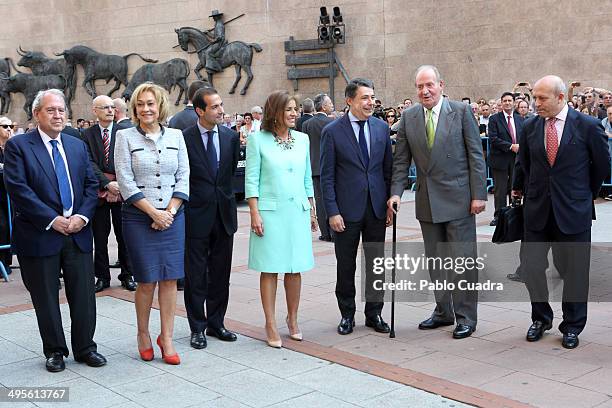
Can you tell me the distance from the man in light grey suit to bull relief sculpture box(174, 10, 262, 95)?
17.2 m

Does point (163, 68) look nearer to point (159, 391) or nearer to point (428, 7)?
point (428, 7)

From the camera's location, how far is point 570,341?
525cm

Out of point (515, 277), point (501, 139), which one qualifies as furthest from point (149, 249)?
point (501, 139)

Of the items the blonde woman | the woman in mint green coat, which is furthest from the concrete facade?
the blonde woman

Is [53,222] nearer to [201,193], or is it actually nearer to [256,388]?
[201,193]

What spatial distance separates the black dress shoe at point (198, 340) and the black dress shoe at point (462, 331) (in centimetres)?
179

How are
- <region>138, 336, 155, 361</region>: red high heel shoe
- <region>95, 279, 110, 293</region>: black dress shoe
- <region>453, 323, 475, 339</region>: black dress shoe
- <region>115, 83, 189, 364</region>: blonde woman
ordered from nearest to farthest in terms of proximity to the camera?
<region>115, 83, 189, 364</region>: blonde woman
<region>138, 336, 155, 361</region>: red high heel shoe
<region>453, 323, 475, 339</region>: black dress shoe
<region>95, 279, 110, 293</region>: black dress shoe

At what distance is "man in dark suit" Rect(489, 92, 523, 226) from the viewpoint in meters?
10.4

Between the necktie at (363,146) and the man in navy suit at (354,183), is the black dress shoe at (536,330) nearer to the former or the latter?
the man in navy suit at (354,183)

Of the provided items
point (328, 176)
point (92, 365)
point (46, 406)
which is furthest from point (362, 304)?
point (46, 406)

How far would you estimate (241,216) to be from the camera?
44.0 feet

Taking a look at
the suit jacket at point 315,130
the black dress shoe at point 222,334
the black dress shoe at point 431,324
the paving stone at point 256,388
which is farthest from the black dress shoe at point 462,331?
the suit jacket at point 315,130

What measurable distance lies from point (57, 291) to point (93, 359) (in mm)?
507

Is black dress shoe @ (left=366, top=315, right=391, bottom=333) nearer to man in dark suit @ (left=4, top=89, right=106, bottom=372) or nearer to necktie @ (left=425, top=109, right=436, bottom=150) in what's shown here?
→ necktie @ (left=425, top=109, right=436, bottom=150)
